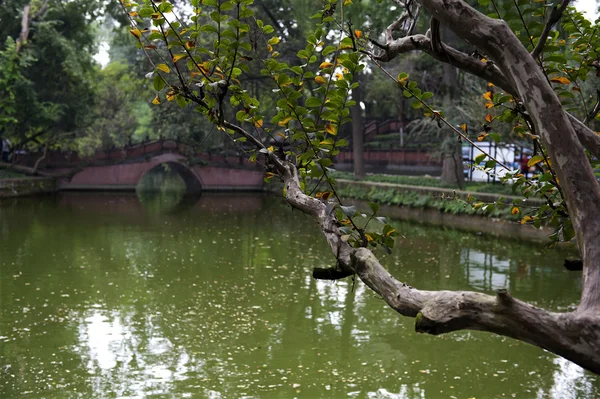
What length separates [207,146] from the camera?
34438mm

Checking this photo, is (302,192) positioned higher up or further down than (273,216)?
higher up

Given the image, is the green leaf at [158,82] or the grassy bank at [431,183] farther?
the grassy bank at [431,183]

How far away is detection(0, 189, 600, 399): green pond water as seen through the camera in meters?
7.29

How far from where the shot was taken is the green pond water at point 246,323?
287 inches

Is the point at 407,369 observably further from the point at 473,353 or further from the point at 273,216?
the point at 273,216

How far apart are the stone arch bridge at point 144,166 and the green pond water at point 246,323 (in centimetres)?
1527

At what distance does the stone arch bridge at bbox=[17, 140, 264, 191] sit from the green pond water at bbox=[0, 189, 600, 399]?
15273 millimetres

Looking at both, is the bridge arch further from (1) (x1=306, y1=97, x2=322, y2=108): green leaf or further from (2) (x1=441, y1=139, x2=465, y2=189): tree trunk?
(1) (x1=306, y1=97, x2=322, y2=108): green leaf

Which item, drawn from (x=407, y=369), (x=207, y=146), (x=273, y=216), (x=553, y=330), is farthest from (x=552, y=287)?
(x=207, y=146)

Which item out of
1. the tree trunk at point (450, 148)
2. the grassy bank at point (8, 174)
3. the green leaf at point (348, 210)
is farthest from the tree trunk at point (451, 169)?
the green leaf at point (348, 210)

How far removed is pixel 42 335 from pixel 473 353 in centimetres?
528

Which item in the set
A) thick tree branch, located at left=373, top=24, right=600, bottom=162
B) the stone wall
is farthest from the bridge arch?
thick tree branch, located at left=373, top=24, right=600, bottom=162

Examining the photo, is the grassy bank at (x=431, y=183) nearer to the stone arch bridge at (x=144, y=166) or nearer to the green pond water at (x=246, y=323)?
the green pond water at (x=246, y=323)

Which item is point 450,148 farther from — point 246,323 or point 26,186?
point 26,186
